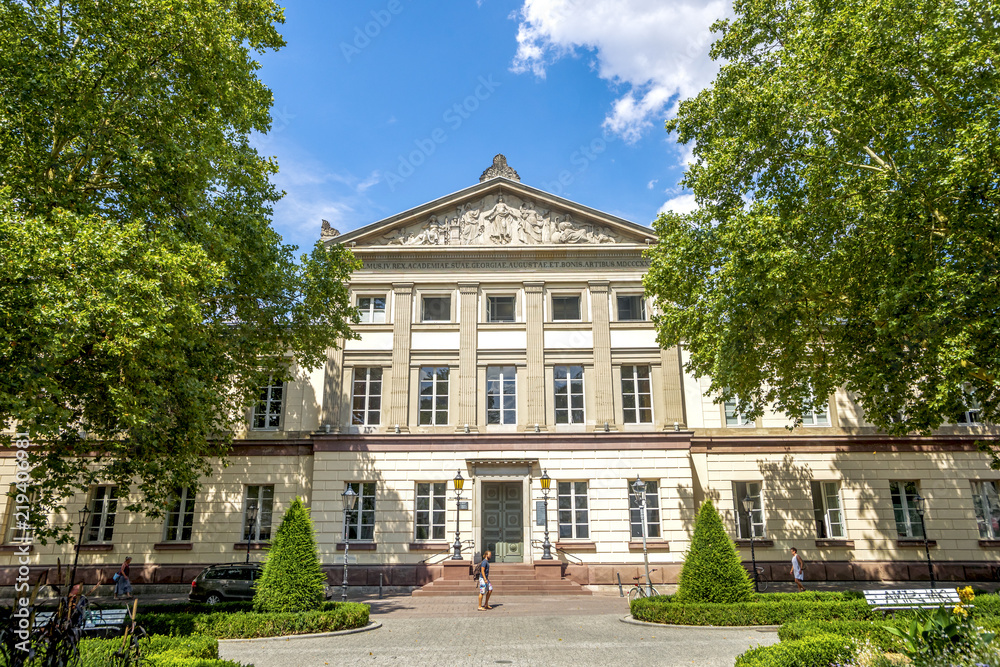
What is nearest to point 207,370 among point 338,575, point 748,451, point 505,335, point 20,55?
point 20,55

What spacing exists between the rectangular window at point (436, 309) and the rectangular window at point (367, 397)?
3351mm

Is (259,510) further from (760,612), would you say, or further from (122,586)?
(760,612)

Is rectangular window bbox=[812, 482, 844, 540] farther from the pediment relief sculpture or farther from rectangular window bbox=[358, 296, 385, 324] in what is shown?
rectangular window bbox=[358, 296, 385, 324]

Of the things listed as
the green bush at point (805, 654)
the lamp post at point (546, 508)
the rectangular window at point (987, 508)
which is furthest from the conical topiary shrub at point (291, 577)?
the rectangular window at point (987, 508)

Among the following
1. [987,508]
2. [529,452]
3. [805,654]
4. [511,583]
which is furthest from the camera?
[987,508]

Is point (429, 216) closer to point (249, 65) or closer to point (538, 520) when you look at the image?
point (249, 65)

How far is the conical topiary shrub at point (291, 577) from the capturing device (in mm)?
16578

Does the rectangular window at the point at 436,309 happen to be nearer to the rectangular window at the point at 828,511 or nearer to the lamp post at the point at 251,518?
the lamp post at the point at 251,518

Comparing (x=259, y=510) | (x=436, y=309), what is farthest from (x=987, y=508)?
(x=259, y=510)

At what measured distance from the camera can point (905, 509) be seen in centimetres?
2791

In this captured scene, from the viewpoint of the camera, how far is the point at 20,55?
45.9 feet

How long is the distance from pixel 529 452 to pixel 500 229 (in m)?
10.5

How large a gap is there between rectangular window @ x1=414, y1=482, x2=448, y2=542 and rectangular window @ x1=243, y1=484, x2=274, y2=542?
6518 millimetres

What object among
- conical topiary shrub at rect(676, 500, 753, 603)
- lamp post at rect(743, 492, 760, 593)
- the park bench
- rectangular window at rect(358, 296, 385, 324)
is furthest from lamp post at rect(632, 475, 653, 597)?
rectangular window at rect(358, 296, 385, 324)
